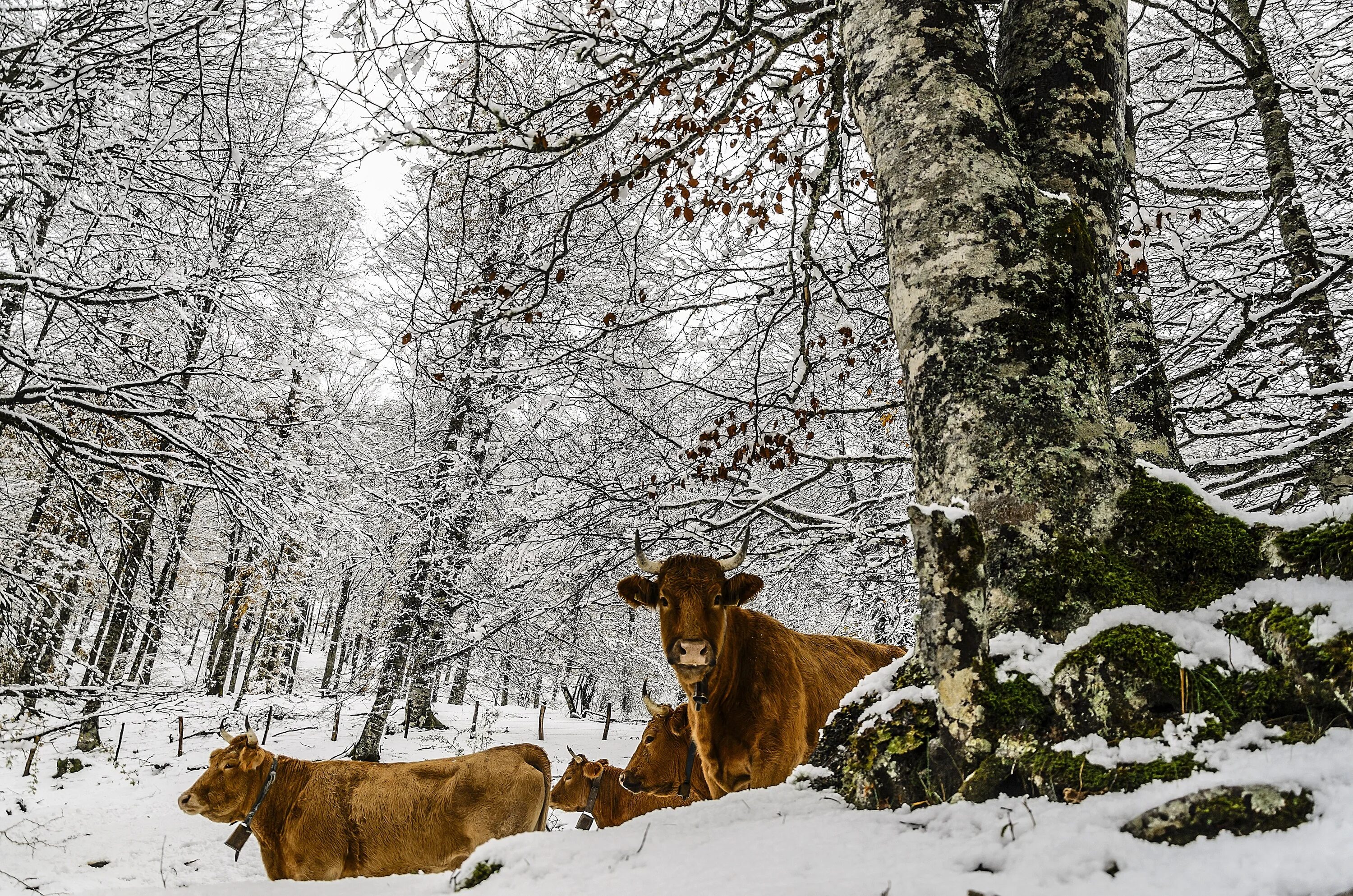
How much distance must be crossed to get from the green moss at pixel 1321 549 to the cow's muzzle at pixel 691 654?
3.04 meters

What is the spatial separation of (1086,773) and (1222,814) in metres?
0.24

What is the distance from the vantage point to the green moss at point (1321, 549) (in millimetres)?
1409

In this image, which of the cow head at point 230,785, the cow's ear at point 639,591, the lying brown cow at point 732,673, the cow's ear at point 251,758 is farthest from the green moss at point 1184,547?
the cow's ear at point 251,758

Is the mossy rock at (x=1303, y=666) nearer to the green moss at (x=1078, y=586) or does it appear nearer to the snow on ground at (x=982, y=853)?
the snow on ground at (x=982, y=853)

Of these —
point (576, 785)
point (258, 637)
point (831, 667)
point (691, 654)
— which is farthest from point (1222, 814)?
point (258, 637)

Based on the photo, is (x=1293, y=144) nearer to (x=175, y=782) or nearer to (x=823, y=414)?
(x=823, y=414)

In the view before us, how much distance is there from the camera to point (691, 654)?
4152mm

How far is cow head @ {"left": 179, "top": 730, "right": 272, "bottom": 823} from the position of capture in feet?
20.4

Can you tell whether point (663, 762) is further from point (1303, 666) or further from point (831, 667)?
point (1303, 666)

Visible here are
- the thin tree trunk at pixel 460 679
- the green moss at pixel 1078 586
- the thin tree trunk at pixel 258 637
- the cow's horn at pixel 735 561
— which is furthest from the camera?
the thin tree trunk at pixel 258 637

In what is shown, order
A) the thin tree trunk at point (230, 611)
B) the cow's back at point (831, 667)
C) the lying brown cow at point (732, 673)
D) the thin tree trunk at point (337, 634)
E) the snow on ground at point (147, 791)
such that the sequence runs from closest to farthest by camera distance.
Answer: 1. the lying brown cow at point (732, 673)
2. the cow's back at point (831, 667)
3. the snow on ground at point (147, 791)
4. the thin tree trunk at point (230, 611)
5. the thin tree trunk at point (337, 634)

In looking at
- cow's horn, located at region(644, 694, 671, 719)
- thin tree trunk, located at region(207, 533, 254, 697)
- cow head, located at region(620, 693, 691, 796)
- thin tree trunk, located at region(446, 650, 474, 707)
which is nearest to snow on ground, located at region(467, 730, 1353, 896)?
cow head, located at region(620, 693, 691, 796)

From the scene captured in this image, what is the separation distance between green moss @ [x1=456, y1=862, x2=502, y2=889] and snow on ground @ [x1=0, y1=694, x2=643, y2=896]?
0.87 meters

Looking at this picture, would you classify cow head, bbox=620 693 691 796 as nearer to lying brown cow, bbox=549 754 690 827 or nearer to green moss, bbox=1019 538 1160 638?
lying brown cow, bbox=549 754 690 827
